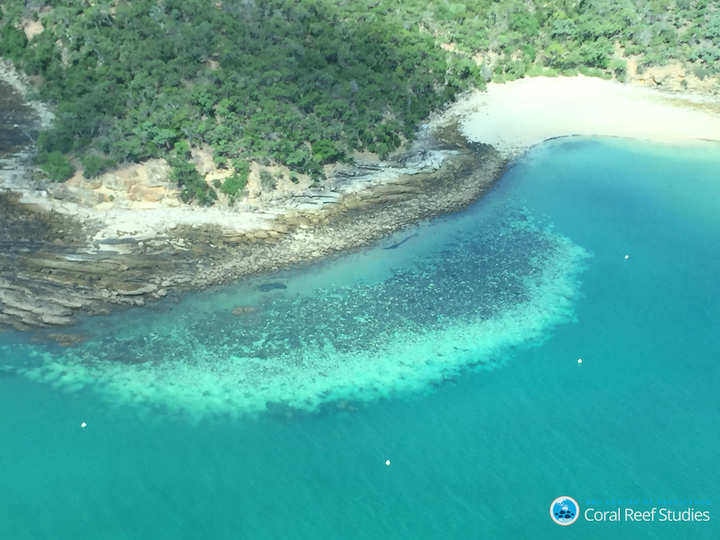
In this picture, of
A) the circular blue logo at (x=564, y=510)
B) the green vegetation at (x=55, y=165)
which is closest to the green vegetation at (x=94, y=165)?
the green vegetation at (x=55, y=165)

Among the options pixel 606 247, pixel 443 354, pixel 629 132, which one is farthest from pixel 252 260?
pixel 629 132

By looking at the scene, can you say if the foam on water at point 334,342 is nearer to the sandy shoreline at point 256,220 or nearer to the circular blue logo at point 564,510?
the sandy shoreline at point 256,220

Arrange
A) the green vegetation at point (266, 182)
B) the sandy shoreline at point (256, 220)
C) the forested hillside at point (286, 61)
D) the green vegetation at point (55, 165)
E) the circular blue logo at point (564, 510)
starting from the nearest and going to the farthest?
the circular blue logo at point (564, 510) → the sandy shoreline at point (256, 220) → the green vegetation at point (55, 165) → the green vegetation at point (266, 182) → the forested hillside at point (286, 61)

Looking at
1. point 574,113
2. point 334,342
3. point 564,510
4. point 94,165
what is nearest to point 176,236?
point 94,165

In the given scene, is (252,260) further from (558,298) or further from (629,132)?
(629,132)

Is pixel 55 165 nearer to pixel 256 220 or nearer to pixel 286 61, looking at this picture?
pixel 256 220

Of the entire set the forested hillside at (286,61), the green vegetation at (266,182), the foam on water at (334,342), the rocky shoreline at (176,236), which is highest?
the forested hillside at (286,61)

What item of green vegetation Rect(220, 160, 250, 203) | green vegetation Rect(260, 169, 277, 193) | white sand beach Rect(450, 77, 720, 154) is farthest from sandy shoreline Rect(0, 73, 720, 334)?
green vegetation Rect(220, 160, 250, 203)
